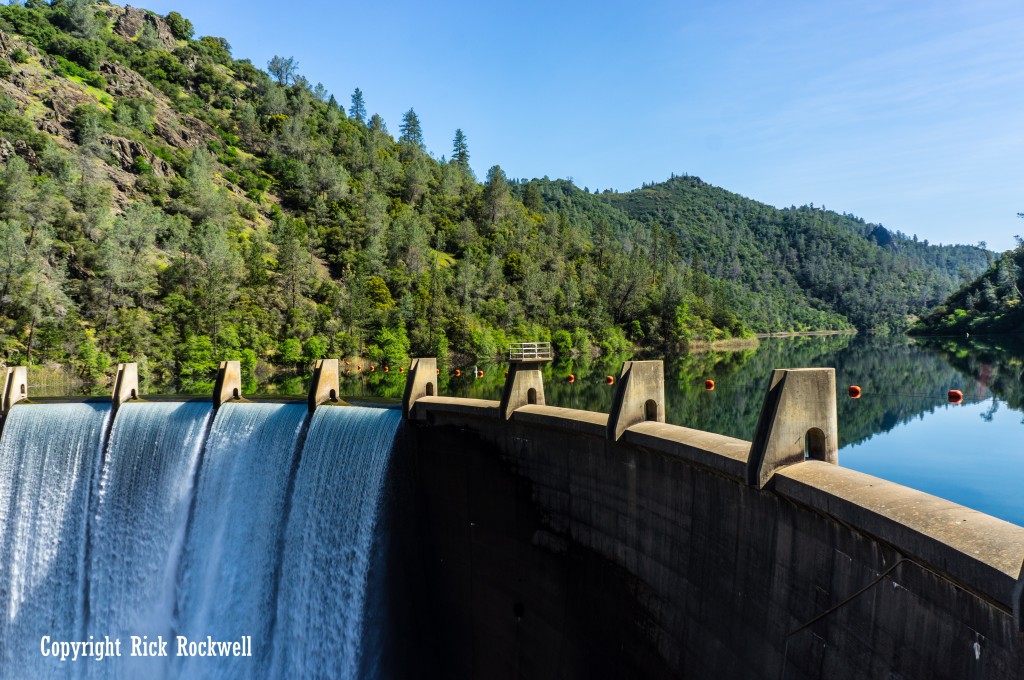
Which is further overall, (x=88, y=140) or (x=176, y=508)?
(x=88, y=140)

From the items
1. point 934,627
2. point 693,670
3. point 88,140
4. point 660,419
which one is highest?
point 88,140

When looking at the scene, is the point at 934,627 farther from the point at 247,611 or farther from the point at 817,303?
the point at 817,303

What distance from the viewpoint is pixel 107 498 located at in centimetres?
1764

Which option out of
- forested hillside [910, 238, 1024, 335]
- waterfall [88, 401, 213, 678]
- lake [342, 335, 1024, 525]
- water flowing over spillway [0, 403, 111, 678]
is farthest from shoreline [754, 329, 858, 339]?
water flowing over spillway [0, 403, 111, 678]

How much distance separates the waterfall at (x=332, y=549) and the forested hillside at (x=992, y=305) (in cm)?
8782

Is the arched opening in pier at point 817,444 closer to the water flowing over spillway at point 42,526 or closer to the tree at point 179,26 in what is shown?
the water flowing over spillway at point 42,526

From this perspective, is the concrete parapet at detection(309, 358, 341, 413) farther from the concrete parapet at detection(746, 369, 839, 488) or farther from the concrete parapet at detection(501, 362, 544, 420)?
the concrete parapet at detection(746, 369, 839, 488)

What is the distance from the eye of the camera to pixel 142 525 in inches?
668

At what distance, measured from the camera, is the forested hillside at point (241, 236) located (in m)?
45.8

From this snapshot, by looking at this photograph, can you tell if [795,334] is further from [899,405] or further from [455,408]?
[455,408]

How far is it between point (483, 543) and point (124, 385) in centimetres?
1360

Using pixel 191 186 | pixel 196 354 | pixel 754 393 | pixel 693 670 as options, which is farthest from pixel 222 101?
pixel 693 670

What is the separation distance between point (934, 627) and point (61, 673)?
21.1m

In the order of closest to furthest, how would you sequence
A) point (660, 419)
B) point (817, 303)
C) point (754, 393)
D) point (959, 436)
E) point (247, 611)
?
1. point (660, 419)
2. point (247, 611)
3. point (959, 436)
4. point (754, 393)
5. point (817, 303)
